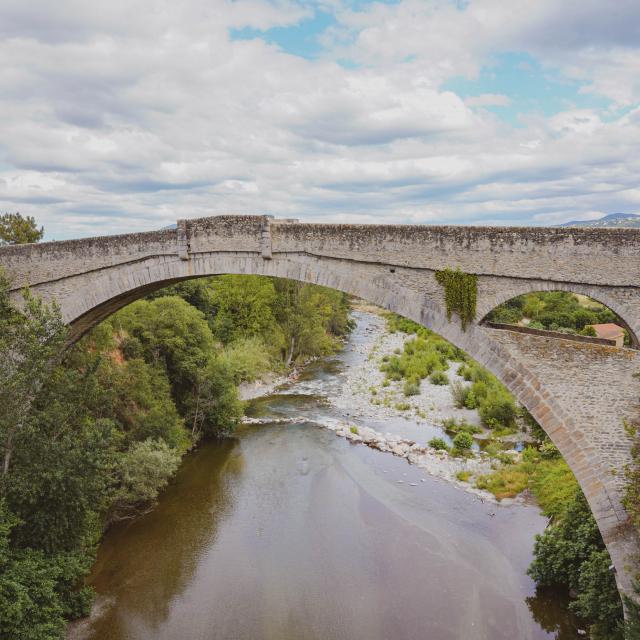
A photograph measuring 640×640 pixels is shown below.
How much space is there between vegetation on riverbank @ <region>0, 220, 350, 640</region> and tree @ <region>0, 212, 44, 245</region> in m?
0.18

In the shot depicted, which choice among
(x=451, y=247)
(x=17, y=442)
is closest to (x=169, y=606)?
(x=17, y=442)

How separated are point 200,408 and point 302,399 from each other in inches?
250

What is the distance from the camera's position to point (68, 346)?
50.0 ft

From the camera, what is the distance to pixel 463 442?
18406mm

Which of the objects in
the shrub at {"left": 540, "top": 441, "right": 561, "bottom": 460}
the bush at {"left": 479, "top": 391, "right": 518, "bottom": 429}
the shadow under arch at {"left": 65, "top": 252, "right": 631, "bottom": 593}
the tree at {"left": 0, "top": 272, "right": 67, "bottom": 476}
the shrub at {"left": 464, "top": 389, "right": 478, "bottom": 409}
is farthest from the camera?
the shrub at {"left": 464, "top": 389, "right": 478, "bottom": 409}

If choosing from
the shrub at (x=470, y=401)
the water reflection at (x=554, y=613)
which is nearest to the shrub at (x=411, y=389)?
the shrub at (x=470, y=401)

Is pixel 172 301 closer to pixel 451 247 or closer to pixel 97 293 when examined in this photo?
pixel 97 293

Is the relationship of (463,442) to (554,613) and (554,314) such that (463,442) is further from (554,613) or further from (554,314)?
(554,314)

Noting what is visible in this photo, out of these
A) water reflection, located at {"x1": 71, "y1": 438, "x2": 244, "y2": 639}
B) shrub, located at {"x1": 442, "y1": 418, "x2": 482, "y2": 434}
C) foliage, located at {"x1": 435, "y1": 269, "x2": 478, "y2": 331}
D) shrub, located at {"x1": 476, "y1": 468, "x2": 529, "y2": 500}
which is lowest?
water reflection, located at {"x1": 71, "y1": 438, "x2": 244, "y2": 639}

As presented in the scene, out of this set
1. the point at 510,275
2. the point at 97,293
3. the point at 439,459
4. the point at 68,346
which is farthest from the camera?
the point at 439,459

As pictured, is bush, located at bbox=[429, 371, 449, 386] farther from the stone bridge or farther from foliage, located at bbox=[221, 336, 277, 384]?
the stone bridge

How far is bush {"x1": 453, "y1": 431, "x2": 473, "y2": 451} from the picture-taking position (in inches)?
724

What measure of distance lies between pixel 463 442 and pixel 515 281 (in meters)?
10.6

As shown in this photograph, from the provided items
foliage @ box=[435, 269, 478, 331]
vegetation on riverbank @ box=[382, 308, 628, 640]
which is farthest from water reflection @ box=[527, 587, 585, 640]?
foliage @ box=[435, 269, 478, 331]
